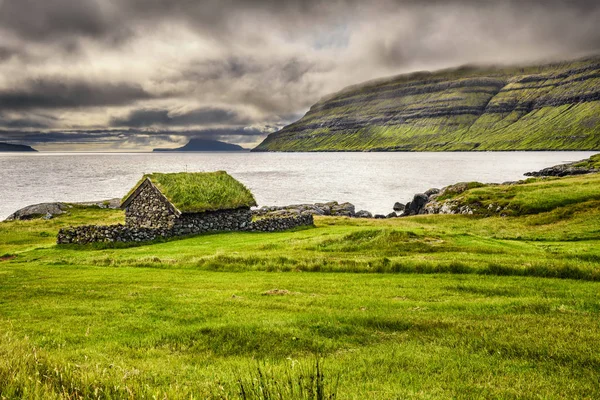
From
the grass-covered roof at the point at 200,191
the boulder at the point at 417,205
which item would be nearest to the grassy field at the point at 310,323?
the grass-covered roof at the point at 200,191

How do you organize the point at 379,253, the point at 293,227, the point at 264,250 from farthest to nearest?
the point at 293,227
the point at 264,250
the point at 379,253

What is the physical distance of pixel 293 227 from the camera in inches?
1864

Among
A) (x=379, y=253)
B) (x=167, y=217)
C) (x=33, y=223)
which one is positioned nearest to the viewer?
(x=379, y=253)

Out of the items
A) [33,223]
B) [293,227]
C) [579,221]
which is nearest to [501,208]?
[579,221]

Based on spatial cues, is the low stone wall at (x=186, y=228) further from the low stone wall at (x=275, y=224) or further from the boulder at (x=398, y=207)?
the boulder at (x=398, y=207)

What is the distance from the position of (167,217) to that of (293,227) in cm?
1519

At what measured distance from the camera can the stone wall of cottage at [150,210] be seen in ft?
130

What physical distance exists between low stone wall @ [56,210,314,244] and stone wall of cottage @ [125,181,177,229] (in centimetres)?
134

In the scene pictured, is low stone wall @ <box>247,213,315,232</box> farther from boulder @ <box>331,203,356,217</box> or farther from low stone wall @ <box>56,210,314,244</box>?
boulder @ <box>331,203,356,217</box>

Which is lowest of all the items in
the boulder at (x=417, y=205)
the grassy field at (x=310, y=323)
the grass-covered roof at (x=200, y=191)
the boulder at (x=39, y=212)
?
the boulder at (x=39, y=212)

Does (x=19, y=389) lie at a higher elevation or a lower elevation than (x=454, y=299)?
higher

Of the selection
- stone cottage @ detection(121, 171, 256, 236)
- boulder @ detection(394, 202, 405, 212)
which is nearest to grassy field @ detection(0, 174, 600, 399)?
stone cottage @ detection(121, 171, 256, 236)

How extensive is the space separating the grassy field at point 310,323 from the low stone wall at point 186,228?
5539mm

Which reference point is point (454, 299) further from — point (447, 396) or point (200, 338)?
point (200, 338)
